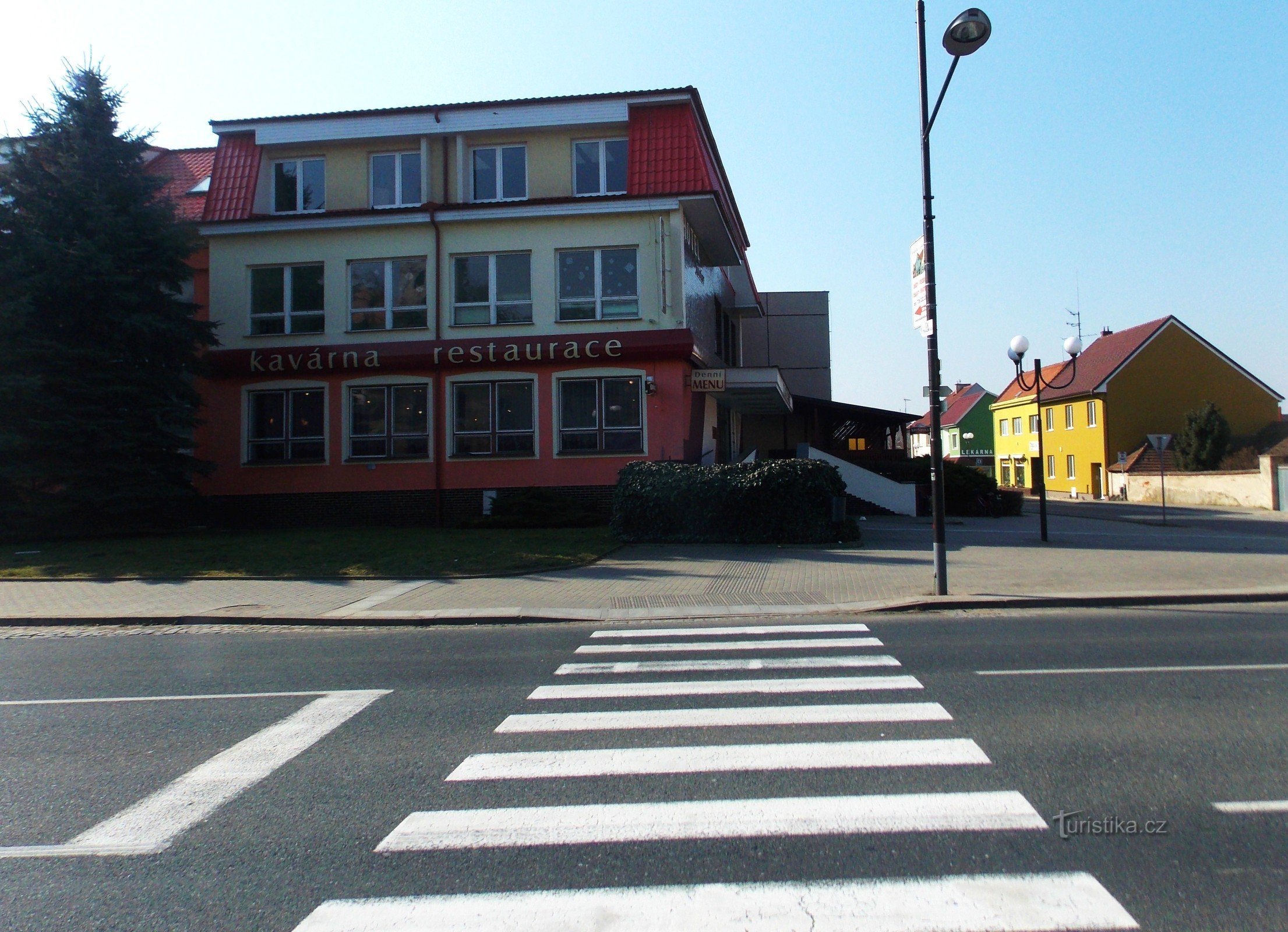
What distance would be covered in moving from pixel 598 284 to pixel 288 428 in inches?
364

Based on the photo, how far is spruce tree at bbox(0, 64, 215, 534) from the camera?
19000 mm

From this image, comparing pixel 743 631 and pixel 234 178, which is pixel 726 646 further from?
pixel 234 178

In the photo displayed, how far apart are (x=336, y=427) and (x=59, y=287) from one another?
6877 mm

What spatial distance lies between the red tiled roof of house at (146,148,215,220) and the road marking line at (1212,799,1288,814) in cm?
2571

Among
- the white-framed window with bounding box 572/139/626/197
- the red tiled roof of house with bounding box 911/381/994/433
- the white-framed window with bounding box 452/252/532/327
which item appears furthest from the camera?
the red tiled roof of house with bounding box 911/381/994/433

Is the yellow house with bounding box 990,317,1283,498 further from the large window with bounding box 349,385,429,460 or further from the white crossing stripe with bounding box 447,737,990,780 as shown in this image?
the white crossing stripe with bounding box 447,737,990,780

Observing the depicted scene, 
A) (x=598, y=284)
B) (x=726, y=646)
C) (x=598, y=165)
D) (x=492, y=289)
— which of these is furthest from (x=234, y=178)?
(x=726, y=646)

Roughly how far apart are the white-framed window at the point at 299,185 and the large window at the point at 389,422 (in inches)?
216

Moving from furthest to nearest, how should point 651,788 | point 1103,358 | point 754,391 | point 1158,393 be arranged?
point 1103,358 → point 1158,393 → point 754,391 → point 651,788

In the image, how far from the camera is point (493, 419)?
23250 millimetres

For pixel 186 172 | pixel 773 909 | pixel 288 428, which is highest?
pixel 186 172

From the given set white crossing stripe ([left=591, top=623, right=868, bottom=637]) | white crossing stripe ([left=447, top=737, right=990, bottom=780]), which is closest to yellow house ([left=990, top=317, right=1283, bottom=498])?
white crossing stripe ([left=591, top=623, right=868, bottom=637])

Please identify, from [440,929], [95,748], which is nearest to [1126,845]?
[440,929]

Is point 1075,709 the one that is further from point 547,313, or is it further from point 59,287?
point 59,287
